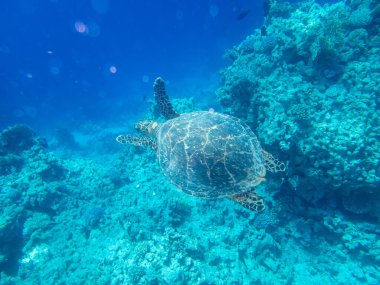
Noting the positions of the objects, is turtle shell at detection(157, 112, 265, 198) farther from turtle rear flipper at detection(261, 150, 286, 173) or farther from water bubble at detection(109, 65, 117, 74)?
water bubble at detection(109, 65, 117, 74)

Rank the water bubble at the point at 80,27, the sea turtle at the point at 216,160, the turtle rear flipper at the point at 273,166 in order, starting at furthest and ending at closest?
the water bubble at the point at 80,27
the turtle rear flipper at the point at 273,166
the sea turtle at the point at 216,160

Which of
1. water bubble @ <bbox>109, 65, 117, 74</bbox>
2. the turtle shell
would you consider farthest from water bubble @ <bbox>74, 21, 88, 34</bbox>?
the turtle shell

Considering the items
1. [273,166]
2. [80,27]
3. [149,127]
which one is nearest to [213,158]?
[273,166]

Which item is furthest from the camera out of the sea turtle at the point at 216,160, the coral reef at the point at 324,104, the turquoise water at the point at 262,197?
the turquoise water at the point at 262,197

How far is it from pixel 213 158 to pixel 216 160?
75mm

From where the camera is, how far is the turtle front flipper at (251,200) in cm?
482

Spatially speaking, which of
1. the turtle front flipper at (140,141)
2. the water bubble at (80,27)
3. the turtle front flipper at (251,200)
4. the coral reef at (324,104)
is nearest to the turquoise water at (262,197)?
the coral reef at (324,104)

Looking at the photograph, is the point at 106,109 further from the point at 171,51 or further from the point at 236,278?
the point at 171,51

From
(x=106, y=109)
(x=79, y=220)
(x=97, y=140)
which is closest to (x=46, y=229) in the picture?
(x=79, y=220)

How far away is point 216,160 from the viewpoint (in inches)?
187

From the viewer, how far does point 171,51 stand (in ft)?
275

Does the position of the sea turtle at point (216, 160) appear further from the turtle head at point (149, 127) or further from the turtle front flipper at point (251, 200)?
the turtle head at point (149, 127)

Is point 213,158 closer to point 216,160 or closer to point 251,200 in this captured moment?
point 216,160

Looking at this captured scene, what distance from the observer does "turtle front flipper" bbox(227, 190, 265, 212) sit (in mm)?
4824
